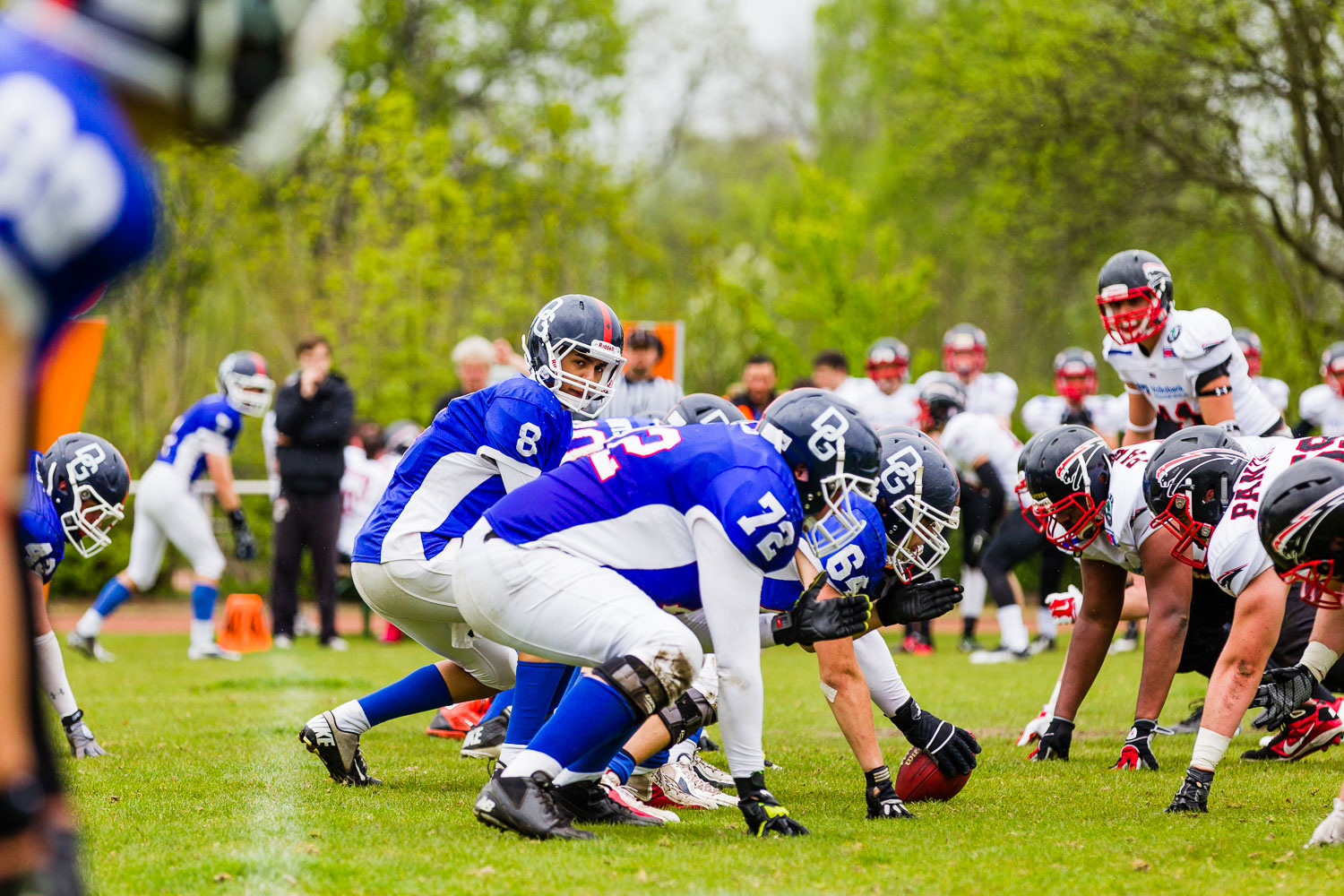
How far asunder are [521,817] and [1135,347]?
464cm

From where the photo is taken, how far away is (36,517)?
5.79 meters

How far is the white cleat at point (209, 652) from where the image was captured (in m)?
11.1

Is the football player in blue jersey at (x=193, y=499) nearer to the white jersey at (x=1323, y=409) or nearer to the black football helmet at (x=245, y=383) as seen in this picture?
the black football helmet at (x=245, y=383)

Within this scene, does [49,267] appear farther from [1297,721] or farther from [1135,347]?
[1135,347]

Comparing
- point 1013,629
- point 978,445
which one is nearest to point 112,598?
point 978,445

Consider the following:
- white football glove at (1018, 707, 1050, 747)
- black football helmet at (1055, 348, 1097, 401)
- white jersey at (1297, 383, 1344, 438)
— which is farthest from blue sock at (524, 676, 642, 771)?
white jersey at (1297, 383, 1344, 438)

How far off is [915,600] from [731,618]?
1123mm

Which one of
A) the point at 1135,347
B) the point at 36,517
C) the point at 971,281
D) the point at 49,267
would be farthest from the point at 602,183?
the point at 49,267

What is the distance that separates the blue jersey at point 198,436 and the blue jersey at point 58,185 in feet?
30.0

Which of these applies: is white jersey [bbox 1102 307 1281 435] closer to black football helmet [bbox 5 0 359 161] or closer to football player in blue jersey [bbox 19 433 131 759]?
football player in blue jersey [bbox 19 433 131 759]

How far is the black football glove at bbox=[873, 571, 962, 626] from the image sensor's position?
4.94 meters

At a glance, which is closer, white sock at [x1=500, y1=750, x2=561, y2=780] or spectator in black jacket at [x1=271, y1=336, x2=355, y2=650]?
white sock at [x1=500, y1=750, x2=561, y2=780]

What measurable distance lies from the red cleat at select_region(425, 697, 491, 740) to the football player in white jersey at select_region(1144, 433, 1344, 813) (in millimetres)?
3682

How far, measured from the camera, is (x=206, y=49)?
2.10 metres
